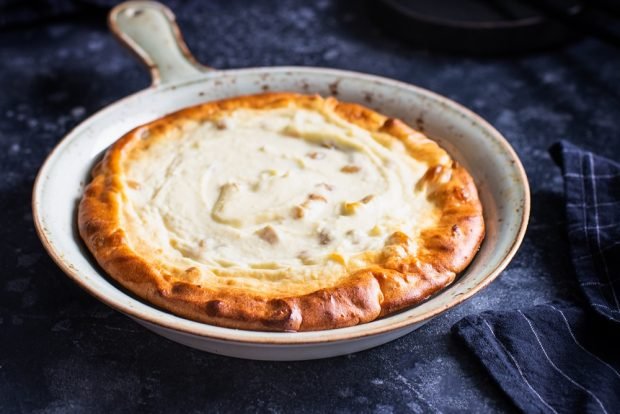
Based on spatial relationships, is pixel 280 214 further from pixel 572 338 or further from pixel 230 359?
pixel 572 338

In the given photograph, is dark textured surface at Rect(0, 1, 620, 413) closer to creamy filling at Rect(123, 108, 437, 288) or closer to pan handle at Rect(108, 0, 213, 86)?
creamy filling at Rect(123, 108, 437, 288)

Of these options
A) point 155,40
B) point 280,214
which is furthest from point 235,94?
point 280,214

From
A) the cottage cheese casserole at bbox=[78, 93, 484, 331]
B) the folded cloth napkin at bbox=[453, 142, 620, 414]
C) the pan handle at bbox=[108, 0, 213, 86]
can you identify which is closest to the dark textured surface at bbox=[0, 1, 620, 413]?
the folded cloth napkin at bbox=[453, 142, 620, 414]

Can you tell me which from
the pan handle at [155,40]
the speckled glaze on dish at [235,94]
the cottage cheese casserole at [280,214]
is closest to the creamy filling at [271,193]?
the cottage cheese casserole at [280,214]

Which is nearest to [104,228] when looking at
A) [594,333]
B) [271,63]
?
[594,333]

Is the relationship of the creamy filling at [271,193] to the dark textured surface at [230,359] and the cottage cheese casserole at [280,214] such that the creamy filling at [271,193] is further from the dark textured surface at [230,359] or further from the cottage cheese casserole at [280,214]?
the dark textured surface at [230,359]


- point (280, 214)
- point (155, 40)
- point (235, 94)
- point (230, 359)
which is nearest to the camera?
point (230, 359)
